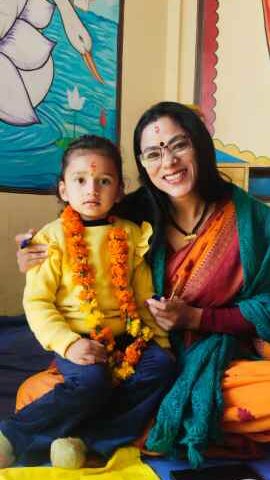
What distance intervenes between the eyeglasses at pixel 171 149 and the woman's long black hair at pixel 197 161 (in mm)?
23

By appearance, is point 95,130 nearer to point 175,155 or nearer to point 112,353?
point 175,155

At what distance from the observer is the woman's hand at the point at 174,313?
4.32 feet

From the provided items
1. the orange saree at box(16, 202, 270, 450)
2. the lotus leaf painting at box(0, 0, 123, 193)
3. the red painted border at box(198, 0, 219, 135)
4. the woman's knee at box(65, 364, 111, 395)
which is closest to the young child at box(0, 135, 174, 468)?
the woman's knee at box(65, 364, 111, 395)

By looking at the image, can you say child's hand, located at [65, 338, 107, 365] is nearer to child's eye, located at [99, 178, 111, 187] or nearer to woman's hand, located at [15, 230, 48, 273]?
woman's hand, located at [15, 230, 48, 273]

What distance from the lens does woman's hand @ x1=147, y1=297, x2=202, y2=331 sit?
132 centimetres

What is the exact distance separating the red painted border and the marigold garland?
2.06 m

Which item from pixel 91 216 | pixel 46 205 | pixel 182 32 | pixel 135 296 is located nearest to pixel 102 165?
pixel 91 216

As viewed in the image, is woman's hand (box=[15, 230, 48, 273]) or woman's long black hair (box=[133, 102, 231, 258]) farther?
woman's long black hair (box=[133, 102, 231, 258])

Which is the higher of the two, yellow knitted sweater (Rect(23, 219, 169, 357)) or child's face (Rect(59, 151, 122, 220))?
child's face (Rect(59, 151, 122, 220))

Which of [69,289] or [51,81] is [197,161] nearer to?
[69,289]

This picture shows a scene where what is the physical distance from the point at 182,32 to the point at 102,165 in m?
2.32

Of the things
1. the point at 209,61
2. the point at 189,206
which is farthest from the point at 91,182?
the point at 209,61

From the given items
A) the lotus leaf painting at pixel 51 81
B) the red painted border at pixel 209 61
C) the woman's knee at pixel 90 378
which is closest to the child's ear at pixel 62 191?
the woman's knee at pixel 90 378

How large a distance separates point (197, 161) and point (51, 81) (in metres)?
1.65
